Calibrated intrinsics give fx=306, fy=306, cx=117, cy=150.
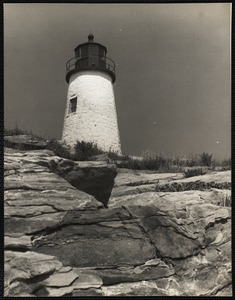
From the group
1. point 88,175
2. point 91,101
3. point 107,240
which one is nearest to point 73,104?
point 91,101

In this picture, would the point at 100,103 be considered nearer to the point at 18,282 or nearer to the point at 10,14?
the point at 10,14

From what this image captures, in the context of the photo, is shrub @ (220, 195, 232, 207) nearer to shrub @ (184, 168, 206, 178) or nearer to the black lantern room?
shrub @ (184, 168, 206, 178)

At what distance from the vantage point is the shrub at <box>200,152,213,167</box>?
12.9 m

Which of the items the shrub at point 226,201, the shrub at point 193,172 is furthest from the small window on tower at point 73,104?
the shrub at point 226,201

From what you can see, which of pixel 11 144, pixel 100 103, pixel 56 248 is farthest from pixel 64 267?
pixel 100 103

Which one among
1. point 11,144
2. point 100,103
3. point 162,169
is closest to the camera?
point 11,144

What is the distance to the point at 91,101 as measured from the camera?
60.6 feet

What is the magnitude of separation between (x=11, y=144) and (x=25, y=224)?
154 inches

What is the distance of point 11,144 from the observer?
Answer: 33.3 ft

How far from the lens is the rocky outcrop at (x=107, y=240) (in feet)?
20.6

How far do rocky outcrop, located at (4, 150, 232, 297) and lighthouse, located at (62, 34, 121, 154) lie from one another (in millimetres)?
8693

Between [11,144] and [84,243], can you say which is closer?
[84,243]

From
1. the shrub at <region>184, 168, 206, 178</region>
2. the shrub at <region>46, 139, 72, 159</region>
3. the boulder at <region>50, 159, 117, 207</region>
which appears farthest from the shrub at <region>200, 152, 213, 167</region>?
the shrub at <region>46, 139, 72, 159</region>

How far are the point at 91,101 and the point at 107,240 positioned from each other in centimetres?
1230
